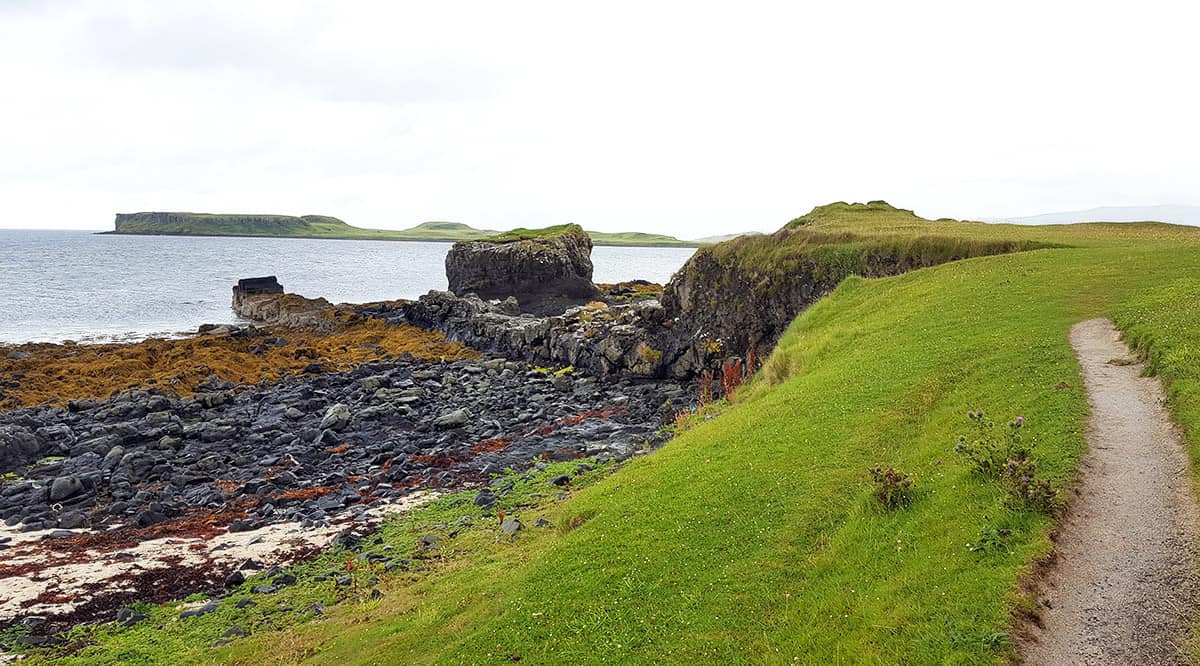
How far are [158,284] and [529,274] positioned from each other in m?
71.2

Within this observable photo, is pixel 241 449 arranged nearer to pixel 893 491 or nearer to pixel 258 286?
pixel 893 491

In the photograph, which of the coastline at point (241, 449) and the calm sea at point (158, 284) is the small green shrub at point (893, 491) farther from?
the calm sea at point (158, 284)

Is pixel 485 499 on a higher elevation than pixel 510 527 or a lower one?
lower

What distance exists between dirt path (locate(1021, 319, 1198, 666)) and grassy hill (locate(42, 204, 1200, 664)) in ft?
1.16

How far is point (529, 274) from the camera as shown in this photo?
3046 inches

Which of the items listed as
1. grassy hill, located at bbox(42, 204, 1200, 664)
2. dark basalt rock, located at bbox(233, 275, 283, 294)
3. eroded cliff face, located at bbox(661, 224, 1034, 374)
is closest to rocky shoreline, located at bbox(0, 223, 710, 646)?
eroded cliff face, located at bbox(661, 224, 1034, 374)

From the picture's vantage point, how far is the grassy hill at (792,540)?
9508mm

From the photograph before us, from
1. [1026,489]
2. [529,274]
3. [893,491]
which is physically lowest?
[893,491]

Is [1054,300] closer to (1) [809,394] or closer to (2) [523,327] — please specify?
(1) [809,394]

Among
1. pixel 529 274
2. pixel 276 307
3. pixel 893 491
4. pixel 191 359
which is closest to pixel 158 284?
pixel 276 307

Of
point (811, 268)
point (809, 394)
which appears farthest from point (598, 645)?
point (811, 268)

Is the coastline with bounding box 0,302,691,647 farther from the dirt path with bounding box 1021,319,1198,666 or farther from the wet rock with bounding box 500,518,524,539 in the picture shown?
the dirt path with bounding box 1021,319,1198,666

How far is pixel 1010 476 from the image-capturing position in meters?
10.6

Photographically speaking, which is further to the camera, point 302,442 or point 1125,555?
point 302,442
